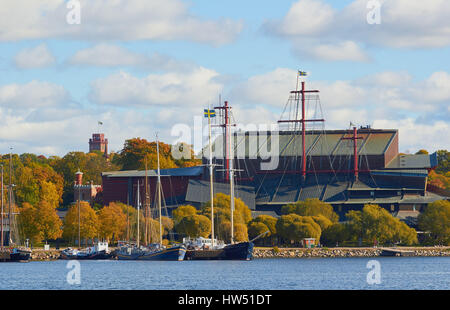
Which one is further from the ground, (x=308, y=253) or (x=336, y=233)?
(x=336, y=233)

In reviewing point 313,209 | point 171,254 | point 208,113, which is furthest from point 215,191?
point 208,113

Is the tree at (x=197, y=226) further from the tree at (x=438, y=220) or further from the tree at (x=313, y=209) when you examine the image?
the tree at (x=438, y=220)

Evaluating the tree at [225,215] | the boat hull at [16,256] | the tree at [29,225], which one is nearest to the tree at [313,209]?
the tree at [225,215]

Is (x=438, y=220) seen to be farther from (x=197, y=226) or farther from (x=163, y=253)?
(x=163, y=253)

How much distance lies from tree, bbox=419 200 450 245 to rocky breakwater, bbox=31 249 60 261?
4717 cm

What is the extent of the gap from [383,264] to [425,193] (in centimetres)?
4256

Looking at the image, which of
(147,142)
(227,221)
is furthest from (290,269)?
(147,142)

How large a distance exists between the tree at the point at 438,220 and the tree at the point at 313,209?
457 inches

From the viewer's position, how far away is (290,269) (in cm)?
8969

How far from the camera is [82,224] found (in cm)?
12569

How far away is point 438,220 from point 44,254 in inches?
1978

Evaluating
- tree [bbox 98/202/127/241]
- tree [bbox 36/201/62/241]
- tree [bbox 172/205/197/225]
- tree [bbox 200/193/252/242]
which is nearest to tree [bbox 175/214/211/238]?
tree [bbox 200/193/252/242]

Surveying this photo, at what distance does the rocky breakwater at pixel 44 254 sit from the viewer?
116m
